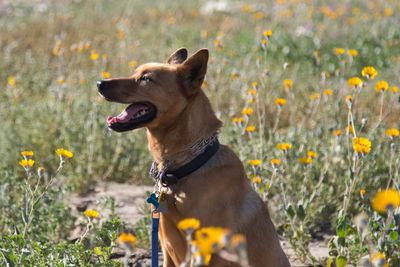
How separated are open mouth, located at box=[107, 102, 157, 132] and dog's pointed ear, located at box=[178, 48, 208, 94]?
23 centimetres

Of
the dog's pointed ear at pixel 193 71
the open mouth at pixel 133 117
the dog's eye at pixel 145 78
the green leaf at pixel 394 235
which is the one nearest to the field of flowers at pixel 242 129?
the green leaf at pixel 394 235

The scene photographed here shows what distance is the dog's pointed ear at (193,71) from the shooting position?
11.7 ft

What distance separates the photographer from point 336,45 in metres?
10.3

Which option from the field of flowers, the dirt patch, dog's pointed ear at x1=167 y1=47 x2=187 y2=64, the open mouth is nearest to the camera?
the open mouth

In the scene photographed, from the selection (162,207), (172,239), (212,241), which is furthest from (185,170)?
(212,241)

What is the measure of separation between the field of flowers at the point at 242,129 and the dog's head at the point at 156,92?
15.4 inches

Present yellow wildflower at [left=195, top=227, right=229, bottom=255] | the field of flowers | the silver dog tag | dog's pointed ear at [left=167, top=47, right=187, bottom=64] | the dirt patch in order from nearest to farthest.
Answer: yellow wildflower at [left=195, top=227, right=229, bottom=255] → the silver dog tag → the field of flowers → dog's pointed ear at [left=167, top=47, right=187, bottom=64] → the dirt patch

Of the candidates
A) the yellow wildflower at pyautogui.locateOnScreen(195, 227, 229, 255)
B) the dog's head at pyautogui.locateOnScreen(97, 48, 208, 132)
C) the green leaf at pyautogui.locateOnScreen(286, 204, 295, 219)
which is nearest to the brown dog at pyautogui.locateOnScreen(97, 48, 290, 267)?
the dog's head at pyautogui.locateOnScreen(97, 48, 208, 132)

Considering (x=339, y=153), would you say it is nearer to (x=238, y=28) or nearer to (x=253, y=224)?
(x=253, y=224)

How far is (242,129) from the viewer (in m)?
5.02

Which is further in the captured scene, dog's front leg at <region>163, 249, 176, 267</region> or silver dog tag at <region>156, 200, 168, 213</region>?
dog's front leg at <region>163, 249, 176, 267</region>

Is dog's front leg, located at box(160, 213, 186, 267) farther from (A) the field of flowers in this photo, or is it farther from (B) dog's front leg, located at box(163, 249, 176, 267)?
(A) the field of flowers

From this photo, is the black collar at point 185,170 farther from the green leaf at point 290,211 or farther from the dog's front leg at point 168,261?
the green leaf at point 290,211

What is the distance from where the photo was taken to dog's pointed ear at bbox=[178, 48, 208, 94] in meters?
3.55
